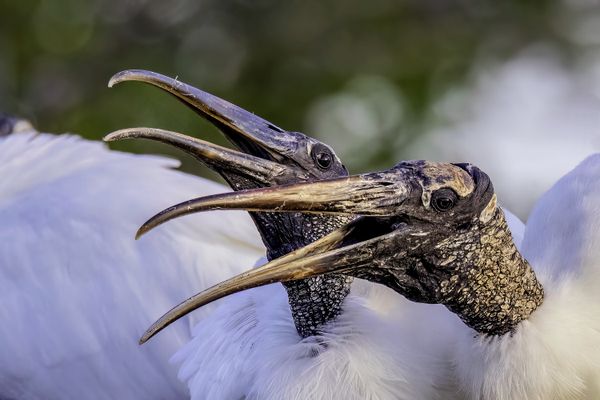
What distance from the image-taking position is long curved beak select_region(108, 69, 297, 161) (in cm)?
262

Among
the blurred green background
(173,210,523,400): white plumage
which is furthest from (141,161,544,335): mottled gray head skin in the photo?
the blurred green background

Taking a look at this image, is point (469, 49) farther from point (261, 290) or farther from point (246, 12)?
point (261, 290)

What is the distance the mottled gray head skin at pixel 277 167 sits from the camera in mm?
2631

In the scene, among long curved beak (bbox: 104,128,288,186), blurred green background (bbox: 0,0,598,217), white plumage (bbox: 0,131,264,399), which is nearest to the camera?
long curved beak (bbox: 104,128,288,186)

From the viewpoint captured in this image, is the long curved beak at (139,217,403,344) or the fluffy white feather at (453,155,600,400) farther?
the fluffy white feather at (453,155,600,400)

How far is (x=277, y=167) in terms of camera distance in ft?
8.91

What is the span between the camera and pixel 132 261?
14.1ft

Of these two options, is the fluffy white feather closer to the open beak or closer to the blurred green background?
the open beak

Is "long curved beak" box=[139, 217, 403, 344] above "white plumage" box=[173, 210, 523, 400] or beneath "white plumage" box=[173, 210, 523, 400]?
above

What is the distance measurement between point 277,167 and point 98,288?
1.73 meters

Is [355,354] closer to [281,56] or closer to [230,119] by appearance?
[230,119]

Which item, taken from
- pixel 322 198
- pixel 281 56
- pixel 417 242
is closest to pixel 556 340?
pixel 417 242

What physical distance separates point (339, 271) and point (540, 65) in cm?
835

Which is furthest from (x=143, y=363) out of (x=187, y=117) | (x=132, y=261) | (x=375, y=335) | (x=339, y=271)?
(x=187, y=117)
